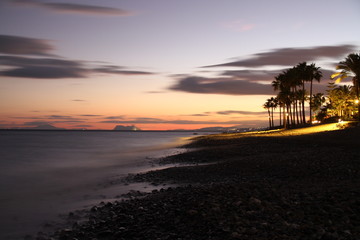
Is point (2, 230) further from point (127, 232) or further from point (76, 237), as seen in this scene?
point (127, 232)

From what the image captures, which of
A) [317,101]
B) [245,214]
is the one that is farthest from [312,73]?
[245,214]

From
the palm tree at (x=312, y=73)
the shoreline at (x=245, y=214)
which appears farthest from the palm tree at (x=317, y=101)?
the shoreline at (x=245, y=214)

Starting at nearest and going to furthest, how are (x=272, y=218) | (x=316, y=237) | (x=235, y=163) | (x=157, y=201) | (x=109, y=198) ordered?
(x=316, y=237) → (x=272, y=218) → (x=157, y=201) → (x=109, y=198) → (x=235, y=163)

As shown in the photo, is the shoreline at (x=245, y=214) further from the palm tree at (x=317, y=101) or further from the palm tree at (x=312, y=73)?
the palm tree at (x=317, y=101)

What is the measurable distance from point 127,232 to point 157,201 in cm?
305

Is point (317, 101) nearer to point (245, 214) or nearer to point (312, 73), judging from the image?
point (312, 73)

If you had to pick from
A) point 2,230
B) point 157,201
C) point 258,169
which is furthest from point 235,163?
point 2,230

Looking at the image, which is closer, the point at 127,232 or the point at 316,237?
the point at 316,237

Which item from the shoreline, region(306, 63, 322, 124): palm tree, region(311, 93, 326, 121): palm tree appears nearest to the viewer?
the shoreline

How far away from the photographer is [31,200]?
16828mm

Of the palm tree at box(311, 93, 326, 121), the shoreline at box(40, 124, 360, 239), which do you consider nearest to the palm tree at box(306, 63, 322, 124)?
the palm tree at box(311, 93, 326, 121)

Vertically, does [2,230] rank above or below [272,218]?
below

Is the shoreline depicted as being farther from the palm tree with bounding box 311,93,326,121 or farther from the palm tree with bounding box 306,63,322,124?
the palm tree with bounding box 311,93,326,121

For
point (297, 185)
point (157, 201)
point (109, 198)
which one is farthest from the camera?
point (109, 198)
